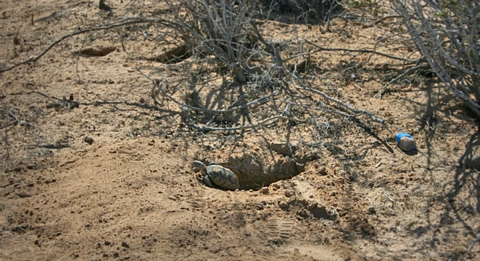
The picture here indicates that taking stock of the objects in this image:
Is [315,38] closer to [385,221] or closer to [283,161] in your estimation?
[283,161]

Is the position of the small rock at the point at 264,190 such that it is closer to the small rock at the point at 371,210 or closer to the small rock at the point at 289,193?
the small rock at the point at 289,193

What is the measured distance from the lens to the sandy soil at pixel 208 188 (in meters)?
3.59

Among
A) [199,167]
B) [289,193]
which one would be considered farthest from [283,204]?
[199,167]

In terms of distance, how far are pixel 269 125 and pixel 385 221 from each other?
1.29 metres

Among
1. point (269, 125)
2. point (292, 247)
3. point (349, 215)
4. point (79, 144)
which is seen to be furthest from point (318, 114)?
point (79, 144)

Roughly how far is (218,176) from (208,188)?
0.11m

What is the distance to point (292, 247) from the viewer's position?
3588 millimetres

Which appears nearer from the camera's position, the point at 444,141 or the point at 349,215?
the point at 349,215

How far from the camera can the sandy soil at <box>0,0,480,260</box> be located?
11.8 feet

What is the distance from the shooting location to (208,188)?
405 cm

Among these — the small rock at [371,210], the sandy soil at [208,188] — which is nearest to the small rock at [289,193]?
the sandy soil at [208,188]

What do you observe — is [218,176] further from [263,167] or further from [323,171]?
[323,171]

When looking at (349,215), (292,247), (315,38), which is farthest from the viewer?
(315,38)

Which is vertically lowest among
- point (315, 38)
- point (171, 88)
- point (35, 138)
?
point (35, 138)
